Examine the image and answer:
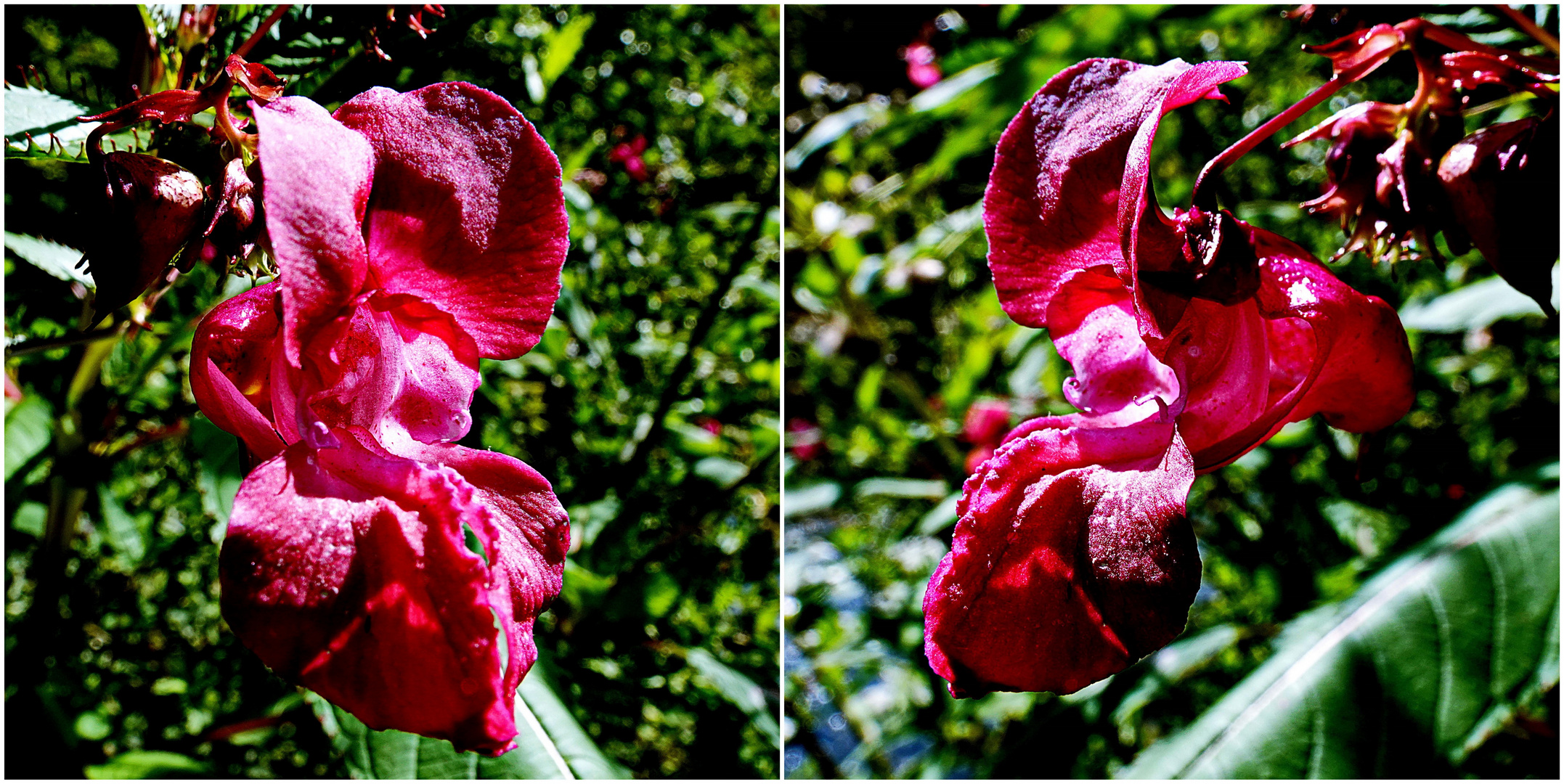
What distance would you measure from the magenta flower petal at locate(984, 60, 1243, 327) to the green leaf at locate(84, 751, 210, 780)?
25.4 inches

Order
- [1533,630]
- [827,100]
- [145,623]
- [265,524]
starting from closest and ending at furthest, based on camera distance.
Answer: [265,524] < [1533,630] < [145,623] < [827,100]

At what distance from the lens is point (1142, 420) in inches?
12.9

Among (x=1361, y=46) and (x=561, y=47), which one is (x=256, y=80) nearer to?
(x=1361, y=46)

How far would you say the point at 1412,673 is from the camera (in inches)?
17.0

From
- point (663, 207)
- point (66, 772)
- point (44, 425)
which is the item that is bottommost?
point (66, 772)

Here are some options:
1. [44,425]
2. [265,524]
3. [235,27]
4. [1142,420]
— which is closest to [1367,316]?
[1142,420]

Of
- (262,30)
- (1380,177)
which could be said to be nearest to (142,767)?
(262,30)

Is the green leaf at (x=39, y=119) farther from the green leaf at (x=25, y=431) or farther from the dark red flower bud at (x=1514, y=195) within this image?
the dark red flower bud at (x=1514, y=195)

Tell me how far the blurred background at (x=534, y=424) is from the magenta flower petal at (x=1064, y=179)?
0.96 ft

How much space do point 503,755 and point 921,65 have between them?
1232 mm

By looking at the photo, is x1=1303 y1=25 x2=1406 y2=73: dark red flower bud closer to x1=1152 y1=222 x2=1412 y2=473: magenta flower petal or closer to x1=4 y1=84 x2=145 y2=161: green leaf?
x1=1152 y1=222 x2=1412 y2=473: magenta flower petal

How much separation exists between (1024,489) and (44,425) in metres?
0.67

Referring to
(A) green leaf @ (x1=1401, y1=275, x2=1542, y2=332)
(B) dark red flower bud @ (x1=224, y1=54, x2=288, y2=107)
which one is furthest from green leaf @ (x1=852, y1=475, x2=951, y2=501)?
(B) dark red flower bud @ (x1=224, y1=54, x2=288, y2=107)

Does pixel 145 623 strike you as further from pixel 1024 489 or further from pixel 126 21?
pixel 1024 489
